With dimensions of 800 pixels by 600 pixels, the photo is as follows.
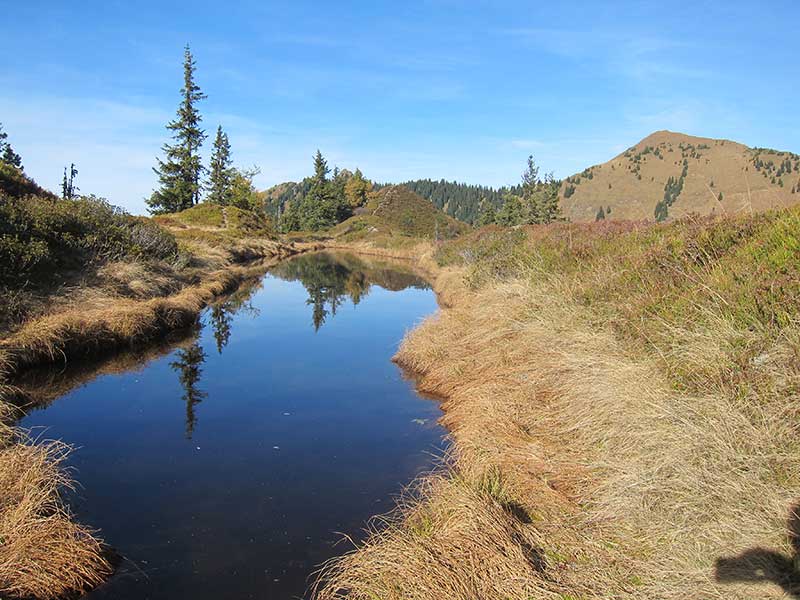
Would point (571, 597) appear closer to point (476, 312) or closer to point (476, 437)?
point (476, 437)

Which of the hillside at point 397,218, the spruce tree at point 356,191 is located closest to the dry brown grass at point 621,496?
the hillside at point 397,218

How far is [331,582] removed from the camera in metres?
4.68

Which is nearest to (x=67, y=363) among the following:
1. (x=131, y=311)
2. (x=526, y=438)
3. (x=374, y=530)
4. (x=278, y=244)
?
(x=131, y=311)

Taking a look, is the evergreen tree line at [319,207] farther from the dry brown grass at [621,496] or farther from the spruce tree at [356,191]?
the dry brown grass at [621,496]

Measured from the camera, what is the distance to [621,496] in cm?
466

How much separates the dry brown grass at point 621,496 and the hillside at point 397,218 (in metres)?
59.3

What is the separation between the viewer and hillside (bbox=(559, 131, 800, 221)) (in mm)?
79188

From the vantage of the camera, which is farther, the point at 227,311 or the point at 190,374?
the point at 227,311

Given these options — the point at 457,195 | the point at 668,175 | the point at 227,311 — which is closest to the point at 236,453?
the point at 227,311

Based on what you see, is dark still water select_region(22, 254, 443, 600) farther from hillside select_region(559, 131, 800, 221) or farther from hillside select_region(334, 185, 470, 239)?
hillside select_region(559, 131, 800, 221)

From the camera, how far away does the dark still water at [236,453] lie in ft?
16.7

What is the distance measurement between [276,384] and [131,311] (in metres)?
5.08

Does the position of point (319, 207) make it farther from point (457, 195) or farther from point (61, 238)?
point (457, 195)

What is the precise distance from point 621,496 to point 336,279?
84.4 ft
